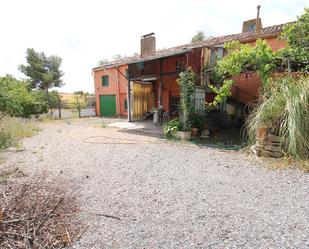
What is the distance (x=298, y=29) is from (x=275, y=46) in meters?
5.06

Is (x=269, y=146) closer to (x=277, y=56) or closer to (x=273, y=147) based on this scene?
(x=273, y=147)

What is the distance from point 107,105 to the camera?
20062mm

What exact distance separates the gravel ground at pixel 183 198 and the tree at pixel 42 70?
27.5m

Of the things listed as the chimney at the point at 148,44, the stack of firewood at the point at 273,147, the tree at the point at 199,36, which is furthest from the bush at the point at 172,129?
the tree at the point at 199,36

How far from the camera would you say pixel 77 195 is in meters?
3.75

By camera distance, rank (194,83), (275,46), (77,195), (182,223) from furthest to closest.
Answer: (275,46) < (194,83) < (77,195) < (182,223)

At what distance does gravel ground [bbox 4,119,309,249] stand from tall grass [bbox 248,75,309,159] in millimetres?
786

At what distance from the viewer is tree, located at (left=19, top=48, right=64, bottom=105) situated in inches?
1190

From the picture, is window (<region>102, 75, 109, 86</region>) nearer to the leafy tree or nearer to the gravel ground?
the gravel ground

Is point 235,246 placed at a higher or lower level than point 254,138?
lower

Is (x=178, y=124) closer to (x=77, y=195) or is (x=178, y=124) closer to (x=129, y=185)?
(x=129, y=185)

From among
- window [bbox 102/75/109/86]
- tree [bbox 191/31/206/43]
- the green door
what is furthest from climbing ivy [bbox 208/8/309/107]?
tree [bbox 191/31/206/43]

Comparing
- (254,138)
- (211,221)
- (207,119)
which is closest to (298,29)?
(254,138)

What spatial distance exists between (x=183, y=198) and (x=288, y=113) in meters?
3.55
